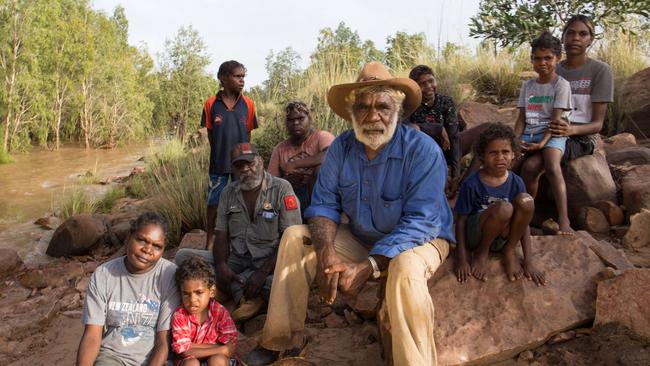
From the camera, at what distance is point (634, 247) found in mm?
3754

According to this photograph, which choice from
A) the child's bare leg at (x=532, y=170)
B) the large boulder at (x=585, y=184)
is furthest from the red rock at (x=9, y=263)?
the large boulder at (x=585, y=184)

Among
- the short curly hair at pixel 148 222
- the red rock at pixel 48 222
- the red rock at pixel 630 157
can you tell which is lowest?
the red rock at pixel 48 222

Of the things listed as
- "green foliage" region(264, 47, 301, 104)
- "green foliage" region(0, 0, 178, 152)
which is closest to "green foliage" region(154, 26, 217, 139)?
"green foliage" region(0, 0, 178, 152)

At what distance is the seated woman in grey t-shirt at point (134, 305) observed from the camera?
266 cm

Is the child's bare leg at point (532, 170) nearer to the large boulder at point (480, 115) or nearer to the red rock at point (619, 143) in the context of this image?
the red rock at point (619, 143)

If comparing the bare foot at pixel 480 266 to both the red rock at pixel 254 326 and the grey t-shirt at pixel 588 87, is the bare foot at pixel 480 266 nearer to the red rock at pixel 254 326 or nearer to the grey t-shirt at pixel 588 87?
the red rock at pixel 254 326

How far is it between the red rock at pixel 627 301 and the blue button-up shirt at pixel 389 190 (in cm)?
88

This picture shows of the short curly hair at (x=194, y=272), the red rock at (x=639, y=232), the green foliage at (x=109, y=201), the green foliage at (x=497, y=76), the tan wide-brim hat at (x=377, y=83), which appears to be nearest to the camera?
the short curly hair at (x=194, y=272)

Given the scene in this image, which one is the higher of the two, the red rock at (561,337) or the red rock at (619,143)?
the red rock at (619,143)

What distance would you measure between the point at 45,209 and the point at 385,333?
9233 millimetres

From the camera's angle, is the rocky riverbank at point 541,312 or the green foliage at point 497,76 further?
the green foliage at point 497,76

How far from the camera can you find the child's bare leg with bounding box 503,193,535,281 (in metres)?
2.81

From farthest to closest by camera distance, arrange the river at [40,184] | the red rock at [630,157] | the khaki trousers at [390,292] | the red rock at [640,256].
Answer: the river at [40,184] → the red rock at [630,157] → the red rock at [640,256] → the khaki trousers at [390,292]

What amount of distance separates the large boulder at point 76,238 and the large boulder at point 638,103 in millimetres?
6711
